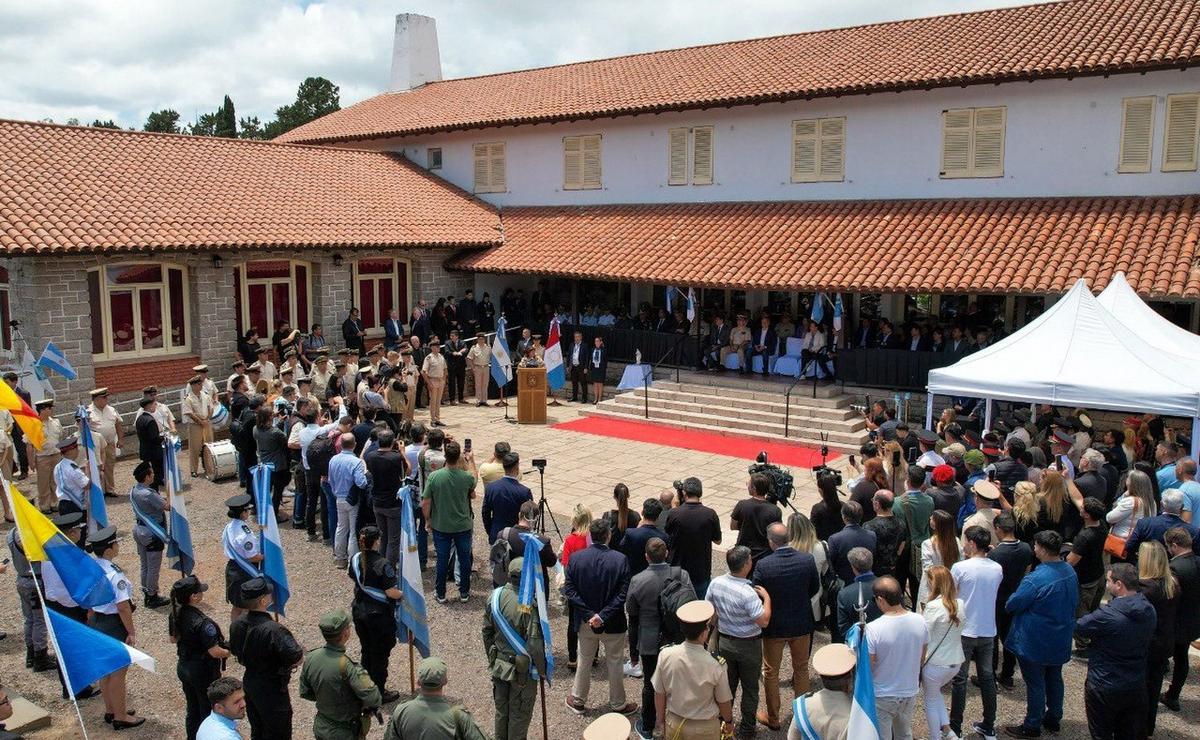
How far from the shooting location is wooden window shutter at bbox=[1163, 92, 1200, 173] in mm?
16047

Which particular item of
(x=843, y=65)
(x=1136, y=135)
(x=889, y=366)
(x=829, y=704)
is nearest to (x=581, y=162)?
(x=843, y=65)

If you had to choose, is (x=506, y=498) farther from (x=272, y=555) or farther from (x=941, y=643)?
(x=941, y=643)

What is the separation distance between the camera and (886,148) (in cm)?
1917

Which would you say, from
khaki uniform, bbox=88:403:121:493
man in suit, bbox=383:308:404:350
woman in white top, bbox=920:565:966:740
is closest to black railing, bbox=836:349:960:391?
man in suit, bbox=383:308:404:350

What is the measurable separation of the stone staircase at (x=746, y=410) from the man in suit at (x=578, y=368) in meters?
1.03

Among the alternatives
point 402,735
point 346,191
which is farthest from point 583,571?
point 346,191

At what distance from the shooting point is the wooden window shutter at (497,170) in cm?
2569

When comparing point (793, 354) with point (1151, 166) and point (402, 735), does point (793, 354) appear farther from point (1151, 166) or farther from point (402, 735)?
point (402, 735)

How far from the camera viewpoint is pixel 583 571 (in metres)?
7.13

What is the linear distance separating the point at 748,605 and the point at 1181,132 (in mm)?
14628

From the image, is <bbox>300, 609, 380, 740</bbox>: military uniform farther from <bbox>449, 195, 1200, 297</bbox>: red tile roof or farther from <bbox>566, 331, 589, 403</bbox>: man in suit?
<bbox>566, 331, 589, 403</bbox>: man in suit

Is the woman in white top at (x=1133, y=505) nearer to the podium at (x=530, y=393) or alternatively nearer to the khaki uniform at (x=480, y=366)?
the podium at (x=530, y=393)

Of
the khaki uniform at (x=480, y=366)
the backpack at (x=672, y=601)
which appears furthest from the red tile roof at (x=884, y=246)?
the backpack at (x=672, y=601)

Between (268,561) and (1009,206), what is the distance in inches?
599
